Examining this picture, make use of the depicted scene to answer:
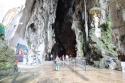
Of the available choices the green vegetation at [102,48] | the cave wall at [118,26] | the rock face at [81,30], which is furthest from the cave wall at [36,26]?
the cave wall at [118,26]

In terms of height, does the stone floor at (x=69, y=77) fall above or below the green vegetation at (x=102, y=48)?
below

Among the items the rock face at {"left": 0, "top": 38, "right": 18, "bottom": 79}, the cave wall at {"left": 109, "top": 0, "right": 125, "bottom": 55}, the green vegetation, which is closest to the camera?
the rock face at {"left": 0, "top": 38, "right": 18, "bottom": 79}

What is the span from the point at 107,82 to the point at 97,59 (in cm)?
902

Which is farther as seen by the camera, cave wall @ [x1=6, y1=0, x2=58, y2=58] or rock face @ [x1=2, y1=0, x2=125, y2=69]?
cave wall @ [x1=6, y1=0, x2=58, y2=58]

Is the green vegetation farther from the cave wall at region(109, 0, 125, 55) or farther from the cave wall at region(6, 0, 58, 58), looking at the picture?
the cave wall at region(6, 0, 58, 58)

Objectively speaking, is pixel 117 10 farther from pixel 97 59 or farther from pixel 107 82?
pixel 107 82

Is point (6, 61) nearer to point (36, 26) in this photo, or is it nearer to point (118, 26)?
point (36, 26)

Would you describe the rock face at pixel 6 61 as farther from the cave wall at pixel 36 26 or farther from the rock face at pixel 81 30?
the cave wall at pixel 36 26

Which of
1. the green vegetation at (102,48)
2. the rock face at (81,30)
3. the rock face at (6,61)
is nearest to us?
the rock face at (6,61)

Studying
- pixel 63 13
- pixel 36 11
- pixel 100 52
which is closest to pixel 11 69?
pixel 100 52

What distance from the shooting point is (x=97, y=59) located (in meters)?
16.3

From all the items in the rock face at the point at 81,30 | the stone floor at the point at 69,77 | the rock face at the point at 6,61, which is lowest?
the stone floor at the point at 69,77

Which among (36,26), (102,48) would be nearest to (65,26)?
(36,26)

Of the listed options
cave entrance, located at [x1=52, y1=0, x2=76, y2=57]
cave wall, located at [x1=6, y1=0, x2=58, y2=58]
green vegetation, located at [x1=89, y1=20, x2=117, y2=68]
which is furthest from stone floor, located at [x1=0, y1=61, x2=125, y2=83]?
cave entrance, located at [x1=52, y1=0, x2=76, y2=57]
